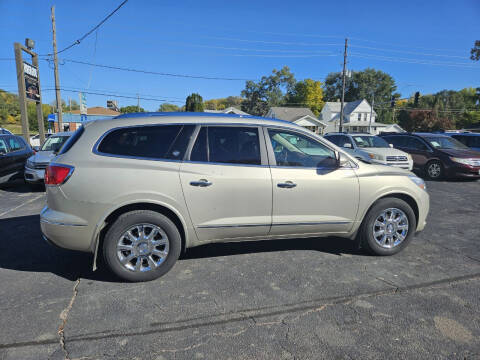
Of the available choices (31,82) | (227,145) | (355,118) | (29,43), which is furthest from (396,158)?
(355,118)

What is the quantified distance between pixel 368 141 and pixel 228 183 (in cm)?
998

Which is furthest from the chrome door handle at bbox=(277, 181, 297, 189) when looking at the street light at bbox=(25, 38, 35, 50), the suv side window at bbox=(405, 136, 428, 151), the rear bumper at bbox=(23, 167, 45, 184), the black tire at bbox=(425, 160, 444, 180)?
the street light at bbox=(25, 38, 35, 50)

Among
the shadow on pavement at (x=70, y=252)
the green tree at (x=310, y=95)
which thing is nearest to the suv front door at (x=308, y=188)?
the shadow on pavement at (x=70, y=252)

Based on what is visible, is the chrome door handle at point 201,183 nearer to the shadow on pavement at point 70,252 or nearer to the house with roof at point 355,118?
the shadow on pavement at point 70,252

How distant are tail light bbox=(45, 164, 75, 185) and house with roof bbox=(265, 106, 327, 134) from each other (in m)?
47.8

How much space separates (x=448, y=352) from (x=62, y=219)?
11.6 ft

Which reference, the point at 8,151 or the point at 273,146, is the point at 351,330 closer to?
the point at 273,146

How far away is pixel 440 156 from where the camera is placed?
10.8 m

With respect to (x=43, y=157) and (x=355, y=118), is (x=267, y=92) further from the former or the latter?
(x=43, y=157)

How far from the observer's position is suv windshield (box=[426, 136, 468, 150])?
37.1 ft

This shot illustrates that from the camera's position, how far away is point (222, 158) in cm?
343

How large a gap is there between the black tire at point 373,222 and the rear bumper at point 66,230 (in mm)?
3214

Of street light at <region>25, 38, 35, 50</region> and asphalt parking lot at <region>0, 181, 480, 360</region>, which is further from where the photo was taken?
street light at <region>25, 38, 35, 50</region>

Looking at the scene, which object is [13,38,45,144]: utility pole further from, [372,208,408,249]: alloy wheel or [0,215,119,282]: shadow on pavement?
[372,208,408,249]: alloy wheel
